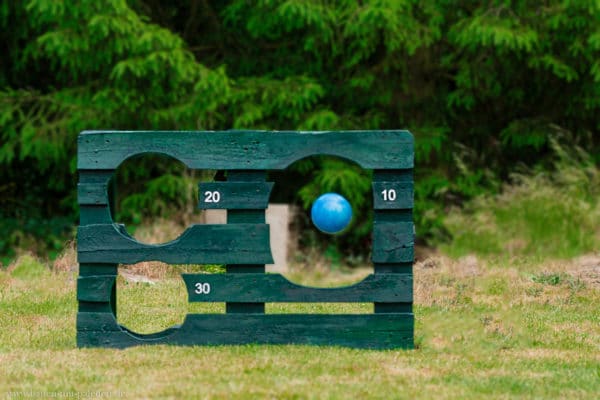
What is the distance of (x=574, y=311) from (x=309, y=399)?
11.3ft

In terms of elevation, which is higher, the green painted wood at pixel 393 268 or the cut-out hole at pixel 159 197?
the cut-out hole at pixel 159 197

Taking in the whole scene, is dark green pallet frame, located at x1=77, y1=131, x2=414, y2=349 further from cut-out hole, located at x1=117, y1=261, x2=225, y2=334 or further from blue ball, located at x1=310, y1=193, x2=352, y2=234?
cut-out hole, located at x1=117, y1=261, x2=225, y2=334

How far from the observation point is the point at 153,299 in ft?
27.9

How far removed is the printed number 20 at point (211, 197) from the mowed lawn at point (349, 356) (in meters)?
0.90

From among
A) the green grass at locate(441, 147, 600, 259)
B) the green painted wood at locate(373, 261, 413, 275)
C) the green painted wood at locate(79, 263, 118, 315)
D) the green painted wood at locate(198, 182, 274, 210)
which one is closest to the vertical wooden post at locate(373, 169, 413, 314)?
the green painted wood at locate(373, 261, 413, 275)

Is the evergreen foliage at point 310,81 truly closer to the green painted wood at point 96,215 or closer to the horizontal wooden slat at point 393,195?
the green painted wood at point 96,215

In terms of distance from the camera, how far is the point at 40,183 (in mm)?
15234

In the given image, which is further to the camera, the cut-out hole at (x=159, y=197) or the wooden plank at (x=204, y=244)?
the cut-out hole at (x=159, y=197)

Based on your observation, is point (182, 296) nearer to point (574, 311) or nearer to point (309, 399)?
point (574, 311)

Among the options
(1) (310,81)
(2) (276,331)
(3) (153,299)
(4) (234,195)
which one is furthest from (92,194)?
(1) (310,81)

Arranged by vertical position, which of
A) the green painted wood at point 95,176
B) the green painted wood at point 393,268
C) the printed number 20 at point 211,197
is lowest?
the green painted wood at point 393,268

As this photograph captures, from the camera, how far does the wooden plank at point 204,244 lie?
6.40 meters

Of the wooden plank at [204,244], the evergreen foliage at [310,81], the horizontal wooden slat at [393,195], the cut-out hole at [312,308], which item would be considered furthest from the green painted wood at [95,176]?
the evergreen foliage at [310,81]

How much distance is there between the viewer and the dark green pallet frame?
6.37 metres
